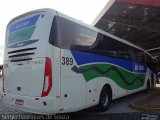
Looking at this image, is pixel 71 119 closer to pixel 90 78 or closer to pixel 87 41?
pixel 90 78

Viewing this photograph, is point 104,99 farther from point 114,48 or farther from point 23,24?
point 23,24

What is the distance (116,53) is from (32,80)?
4885mm

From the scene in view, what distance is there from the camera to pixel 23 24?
716 centimetres

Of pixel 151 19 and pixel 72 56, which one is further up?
pixel 151 19

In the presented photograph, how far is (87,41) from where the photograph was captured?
8039mm

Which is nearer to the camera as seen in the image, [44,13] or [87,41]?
[44,13]

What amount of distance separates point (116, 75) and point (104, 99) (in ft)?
4.88

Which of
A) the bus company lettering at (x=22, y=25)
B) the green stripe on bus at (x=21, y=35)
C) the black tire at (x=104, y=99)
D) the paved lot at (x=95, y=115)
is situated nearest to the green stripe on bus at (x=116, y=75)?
the black tire at (x=104, y=99)

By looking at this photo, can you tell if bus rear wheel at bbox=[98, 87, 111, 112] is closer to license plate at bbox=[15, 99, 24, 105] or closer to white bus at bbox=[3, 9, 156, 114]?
white bus at bbox=[3, 9, 156, 114]

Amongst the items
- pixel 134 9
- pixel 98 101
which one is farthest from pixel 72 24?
pixel 134 9

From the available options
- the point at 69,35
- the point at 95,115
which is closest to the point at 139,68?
the point at 95,115

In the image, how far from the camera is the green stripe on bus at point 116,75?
7929mm

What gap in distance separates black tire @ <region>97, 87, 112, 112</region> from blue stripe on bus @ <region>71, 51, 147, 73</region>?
1196 millimetres

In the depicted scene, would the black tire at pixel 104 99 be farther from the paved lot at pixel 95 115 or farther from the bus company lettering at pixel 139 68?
the bus company lettering at pixel 139 68
